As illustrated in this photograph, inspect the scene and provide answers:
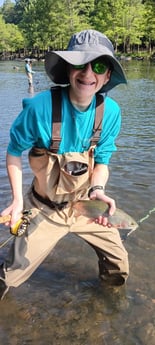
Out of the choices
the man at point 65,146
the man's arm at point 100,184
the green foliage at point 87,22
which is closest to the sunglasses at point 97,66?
the man at point 65,146

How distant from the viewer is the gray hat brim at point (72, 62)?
9.68 feet

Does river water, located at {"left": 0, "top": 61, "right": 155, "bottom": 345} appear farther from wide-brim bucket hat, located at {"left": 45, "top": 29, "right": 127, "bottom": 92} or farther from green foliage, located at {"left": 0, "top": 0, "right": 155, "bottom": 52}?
green foliage, located at {"left": 0, "top": 0, "right": 155, "bottom": 52}

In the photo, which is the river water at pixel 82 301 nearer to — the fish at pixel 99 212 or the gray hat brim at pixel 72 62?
the fish at pixel 99 212

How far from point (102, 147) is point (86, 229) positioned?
0.79 meters

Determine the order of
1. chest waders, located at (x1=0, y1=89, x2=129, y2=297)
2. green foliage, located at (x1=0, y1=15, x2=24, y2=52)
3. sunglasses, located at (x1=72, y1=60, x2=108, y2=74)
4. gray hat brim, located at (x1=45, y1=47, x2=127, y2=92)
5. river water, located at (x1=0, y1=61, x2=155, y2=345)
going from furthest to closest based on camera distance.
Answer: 1. green foliage, located at (x1=0, y1=15, x2=24, y2=52)
2. river water, located at (x1=0, y1=61, x2=155, y2=345)
3. chest waders, located at (x1=0, y1=89, x2=129, y2=297)
4. sunglasses, located at (x1=72, y1=60, x2=108, y2=74)
5. gray hat brim, located at (x1=45, y1=47, x2=127, y2=92)

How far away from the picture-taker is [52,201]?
351 centimetres

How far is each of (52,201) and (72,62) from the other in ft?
4.13

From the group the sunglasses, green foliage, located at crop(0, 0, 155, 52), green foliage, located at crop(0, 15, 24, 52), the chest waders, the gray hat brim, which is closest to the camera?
the gray hat brim

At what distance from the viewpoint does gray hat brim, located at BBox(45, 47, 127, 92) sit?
295cm

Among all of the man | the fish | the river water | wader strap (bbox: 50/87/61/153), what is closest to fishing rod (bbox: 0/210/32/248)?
the man

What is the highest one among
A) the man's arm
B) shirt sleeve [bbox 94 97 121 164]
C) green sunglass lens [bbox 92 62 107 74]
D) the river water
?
green sunglass lens [bbox 92 62 107 74]

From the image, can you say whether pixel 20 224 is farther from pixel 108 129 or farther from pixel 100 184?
pixel 108 129

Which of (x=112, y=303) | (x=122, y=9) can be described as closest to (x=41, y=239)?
(x=112, y=303)

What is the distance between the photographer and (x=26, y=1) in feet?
546
